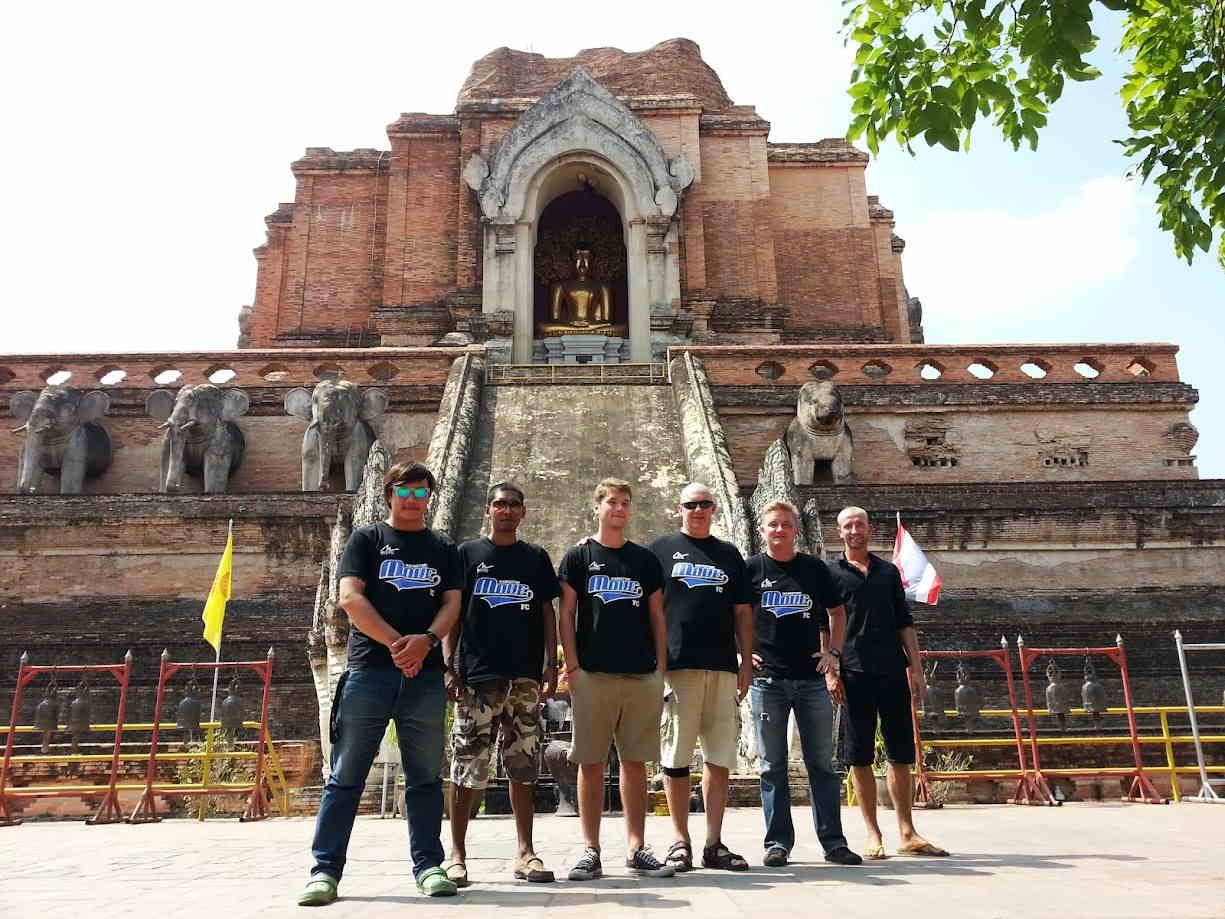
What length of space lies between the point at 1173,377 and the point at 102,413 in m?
16.6

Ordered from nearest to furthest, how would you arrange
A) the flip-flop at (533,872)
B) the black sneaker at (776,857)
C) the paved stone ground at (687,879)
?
1. the paved stone ground at (687,879)
2. the flip-flop at (533,872)
3. the black sneaker at (776,857)

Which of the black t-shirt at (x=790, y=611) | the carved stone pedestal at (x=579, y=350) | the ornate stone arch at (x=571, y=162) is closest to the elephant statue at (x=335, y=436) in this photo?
the ornate stone arch at (x=571, y=162)

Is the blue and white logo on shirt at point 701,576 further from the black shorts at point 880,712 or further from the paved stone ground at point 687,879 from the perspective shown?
the paved stone ground at point 687,879

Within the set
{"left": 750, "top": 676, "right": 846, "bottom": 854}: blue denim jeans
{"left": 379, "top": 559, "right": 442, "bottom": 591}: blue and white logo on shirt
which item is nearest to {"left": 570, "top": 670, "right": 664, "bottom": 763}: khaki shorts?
{"left": 750, "top": 676, "right": 846, "bottom": 854}: blue denim jeans

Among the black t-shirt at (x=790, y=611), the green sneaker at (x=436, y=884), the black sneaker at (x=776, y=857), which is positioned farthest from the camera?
the black t-shirt at (x=790, y=611)

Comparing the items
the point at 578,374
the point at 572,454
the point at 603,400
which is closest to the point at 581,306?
the point at 578,374

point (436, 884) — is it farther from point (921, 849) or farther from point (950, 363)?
point (950, 363)

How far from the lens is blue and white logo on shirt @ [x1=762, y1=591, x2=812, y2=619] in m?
5.29

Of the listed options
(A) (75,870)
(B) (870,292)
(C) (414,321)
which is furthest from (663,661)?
(B) (870,292)

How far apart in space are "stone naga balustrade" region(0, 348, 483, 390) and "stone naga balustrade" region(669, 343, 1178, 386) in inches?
201

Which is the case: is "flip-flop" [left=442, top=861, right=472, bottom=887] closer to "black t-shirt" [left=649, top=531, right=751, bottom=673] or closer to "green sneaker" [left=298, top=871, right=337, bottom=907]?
"green sneaker" [left=298, top=871, right=337, bottom=907]

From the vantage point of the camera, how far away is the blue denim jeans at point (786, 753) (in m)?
4.94

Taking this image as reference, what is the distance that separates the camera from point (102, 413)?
53.0ft

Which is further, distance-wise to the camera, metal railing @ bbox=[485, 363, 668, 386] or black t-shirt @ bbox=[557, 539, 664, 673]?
metal railing @ bbox=[485, 363, 668, 386]
